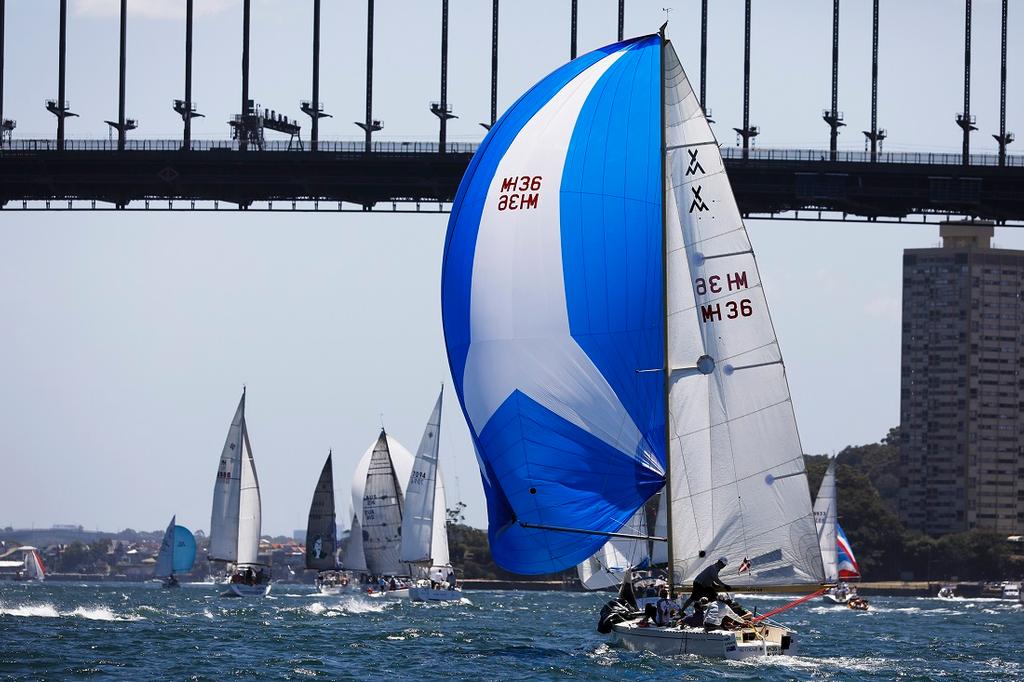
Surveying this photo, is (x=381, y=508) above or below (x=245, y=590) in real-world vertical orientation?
above

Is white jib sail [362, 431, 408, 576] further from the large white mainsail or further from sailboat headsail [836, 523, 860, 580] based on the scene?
sailboat headsail [836, 523, 860, 580]

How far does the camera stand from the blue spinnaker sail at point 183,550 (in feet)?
233

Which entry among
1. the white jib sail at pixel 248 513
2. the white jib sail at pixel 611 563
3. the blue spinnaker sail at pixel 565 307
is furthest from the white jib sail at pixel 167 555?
the blue spinnaker sail at pixel 565 307

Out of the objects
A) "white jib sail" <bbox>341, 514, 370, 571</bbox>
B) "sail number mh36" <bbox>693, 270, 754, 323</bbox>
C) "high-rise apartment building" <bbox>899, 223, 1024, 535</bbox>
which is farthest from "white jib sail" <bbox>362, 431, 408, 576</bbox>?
"high-rise apartment building" <bbox>899, 223, 1024, 535</bbox>

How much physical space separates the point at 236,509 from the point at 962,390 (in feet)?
184

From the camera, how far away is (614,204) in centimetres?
1911

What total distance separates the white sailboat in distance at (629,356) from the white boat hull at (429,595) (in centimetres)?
2734

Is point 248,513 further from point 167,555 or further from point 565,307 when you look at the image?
point 565,307

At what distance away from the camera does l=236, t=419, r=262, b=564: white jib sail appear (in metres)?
51.4

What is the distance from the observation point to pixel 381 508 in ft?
167

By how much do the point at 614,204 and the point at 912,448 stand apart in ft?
269

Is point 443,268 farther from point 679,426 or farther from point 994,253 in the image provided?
point 994,253

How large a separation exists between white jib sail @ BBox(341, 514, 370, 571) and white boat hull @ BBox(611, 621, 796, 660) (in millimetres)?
35844

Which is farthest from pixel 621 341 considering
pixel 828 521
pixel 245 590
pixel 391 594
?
pixel 828 521
